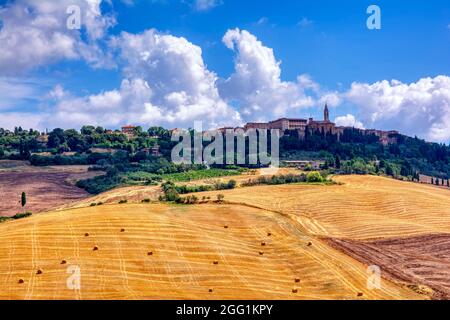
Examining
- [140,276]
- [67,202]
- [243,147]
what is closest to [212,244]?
[140,276]

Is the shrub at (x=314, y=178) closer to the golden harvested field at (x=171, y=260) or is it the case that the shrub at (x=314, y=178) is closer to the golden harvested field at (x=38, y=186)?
the golden harvested field at (x=171, y=260)

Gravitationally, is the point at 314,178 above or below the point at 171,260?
above

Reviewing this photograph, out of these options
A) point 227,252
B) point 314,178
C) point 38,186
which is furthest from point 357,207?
point 38,186

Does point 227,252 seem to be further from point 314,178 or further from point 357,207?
point 314,178

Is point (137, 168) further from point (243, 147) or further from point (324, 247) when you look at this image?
point (324, 247)

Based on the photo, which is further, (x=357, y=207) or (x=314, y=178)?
(x=314, y=178)

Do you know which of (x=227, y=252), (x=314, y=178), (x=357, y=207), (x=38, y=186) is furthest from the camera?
(x=38, y=186)

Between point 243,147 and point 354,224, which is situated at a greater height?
point 243,147
